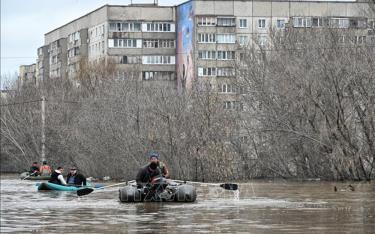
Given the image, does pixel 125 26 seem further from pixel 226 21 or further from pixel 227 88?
pixel 227 88

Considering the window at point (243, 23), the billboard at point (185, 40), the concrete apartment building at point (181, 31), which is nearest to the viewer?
the concrete apartment building at point (181, 31)

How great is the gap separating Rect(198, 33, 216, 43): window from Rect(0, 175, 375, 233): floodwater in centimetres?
7300

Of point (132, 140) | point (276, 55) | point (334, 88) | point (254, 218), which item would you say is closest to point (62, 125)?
point (132, 140)

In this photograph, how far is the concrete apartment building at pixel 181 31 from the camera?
366 ft

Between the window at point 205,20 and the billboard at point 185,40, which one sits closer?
the window at point 205,20

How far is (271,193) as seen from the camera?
→ 38906mm

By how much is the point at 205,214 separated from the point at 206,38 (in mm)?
85997

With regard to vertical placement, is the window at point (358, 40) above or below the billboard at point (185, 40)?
below

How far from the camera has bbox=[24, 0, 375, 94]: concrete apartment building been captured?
112m

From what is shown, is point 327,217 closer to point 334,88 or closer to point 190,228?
point 190,228

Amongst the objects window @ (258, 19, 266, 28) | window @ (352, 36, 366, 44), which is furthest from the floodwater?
window @ (258, 19, 266, 28)

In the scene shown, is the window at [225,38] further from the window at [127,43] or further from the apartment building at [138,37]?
the window at [127,43]

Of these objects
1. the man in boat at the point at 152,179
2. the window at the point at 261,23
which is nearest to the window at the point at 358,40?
the man in boat at the point at 152,179

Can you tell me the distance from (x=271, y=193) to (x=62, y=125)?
37742 mm
